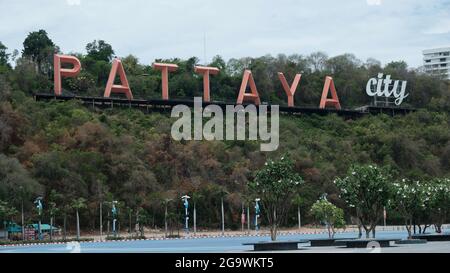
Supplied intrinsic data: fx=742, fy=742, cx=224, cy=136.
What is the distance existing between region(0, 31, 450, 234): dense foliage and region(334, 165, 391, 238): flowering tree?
34.6 feet

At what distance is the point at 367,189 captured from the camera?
2895cm

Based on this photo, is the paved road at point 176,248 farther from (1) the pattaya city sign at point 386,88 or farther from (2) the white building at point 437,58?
(2) the white building at point 437,58

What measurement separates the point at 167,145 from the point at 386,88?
29.1 m

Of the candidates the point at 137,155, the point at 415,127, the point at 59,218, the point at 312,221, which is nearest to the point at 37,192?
the point at 59,218

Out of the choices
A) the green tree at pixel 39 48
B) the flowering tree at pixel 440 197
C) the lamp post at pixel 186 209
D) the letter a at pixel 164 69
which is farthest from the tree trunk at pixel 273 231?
the green tree at pixel 39 48

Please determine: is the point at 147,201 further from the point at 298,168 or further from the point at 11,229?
the point at 298,168

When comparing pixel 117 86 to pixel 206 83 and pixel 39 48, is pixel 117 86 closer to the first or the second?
pixel 206 83

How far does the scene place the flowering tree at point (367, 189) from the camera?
28.8m

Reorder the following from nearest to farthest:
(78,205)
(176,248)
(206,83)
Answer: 1. (176,248)
2. (78,205)
3. (206,83)

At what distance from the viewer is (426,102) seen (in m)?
88.7

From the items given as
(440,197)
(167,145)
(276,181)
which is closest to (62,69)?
(167,145)

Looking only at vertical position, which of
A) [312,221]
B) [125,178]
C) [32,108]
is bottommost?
[312,221]
